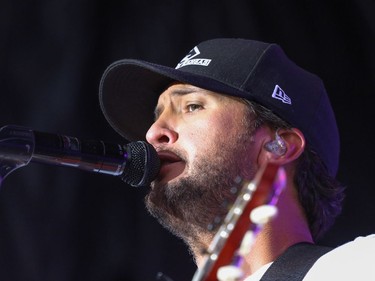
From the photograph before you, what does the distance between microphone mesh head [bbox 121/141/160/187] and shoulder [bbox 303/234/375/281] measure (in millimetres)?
354

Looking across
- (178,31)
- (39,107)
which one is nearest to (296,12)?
(178,31)

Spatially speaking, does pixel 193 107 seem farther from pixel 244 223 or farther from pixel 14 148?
pixel 244 223

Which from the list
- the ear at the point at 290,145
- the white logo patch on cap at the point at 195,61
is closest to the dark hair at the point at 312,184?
the ear at the point at 290,145

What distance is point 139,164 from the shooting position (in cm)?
125

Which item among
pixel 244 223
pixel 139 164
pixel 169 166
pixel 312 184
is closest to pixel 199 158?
pixel 169 166

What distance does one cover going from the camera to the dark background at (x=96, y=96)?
72.7 inches

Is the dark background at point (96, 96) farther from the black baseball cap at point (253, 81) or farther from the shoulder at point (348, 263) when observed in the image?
the shoulder at point (348, 263)

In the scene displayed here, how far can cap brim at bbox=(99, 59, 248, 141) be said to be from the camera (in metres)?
1.68

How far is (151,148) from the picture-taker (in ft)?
4.22

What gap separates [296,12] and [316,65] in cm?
18

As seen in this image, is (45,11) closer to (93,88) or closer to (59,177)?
(93,88)

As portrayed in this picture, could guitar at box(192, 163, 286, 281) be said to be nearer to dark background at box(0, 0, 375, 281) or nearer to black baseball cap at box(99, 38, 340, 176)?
black baseball cap at box(99, 38, 340, 176)

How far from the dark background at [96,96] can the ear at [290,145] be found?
0.51 m

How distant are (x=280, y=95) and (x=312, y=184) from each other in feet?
0.76
